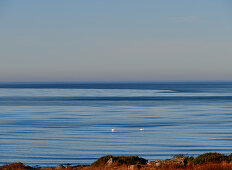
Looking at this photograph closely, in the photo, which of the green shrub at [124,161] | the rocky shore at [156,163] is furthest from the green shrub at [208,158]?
the green shrub at [124,161]

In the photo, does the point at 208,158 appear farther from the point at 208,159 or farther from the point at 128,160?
the point at 128,160

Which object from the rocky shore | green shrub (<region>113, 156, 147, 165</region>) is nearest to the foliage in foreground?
the rocky shore

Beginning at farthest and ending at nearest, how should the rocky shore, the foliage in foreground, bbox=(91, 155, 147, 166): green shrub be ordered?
1. bbox=(91, 155, 147, 166): green shrub
2. the foliage in foreground
3. the rocky shore

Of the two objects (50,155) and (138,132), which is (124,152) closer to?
(50,155)

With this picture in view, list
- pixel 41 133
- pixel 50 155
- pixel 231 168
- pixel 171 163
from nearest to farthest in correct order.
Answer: pixel 231 168 → pixel 171 163 → pixel 50 155 → pixel 41 133

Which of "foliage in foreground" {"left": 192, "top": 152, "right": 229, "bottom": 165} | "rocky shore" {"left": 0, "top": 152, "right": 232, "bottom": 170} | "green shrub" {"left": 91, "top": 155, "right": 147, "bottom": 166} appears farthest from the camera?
"green shrub" {"left": 91, "top": 155, "right": 147, "bottom": 166}

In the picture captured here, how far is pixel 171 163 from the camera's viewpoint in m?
15.1

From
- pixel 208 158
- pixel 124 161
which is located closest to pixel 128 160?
pixel 124 161

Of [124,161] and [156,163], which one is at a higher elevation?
[124,161]

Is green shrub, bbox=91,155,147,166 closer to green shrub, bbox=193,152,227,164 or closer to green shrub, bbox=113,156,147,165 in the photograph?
green shrub, bbox=113,156,147,165

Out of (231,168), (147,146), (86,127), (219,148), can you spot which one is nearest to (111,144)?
(147,146)

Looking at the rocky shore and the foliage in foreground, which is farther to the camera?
the foliage in foreground

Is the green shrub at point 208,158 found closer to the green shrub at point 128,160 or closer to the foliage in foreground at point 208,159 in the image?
the foliage in foreground at point 208,159

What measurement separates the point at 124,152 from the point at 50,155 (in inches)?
165
